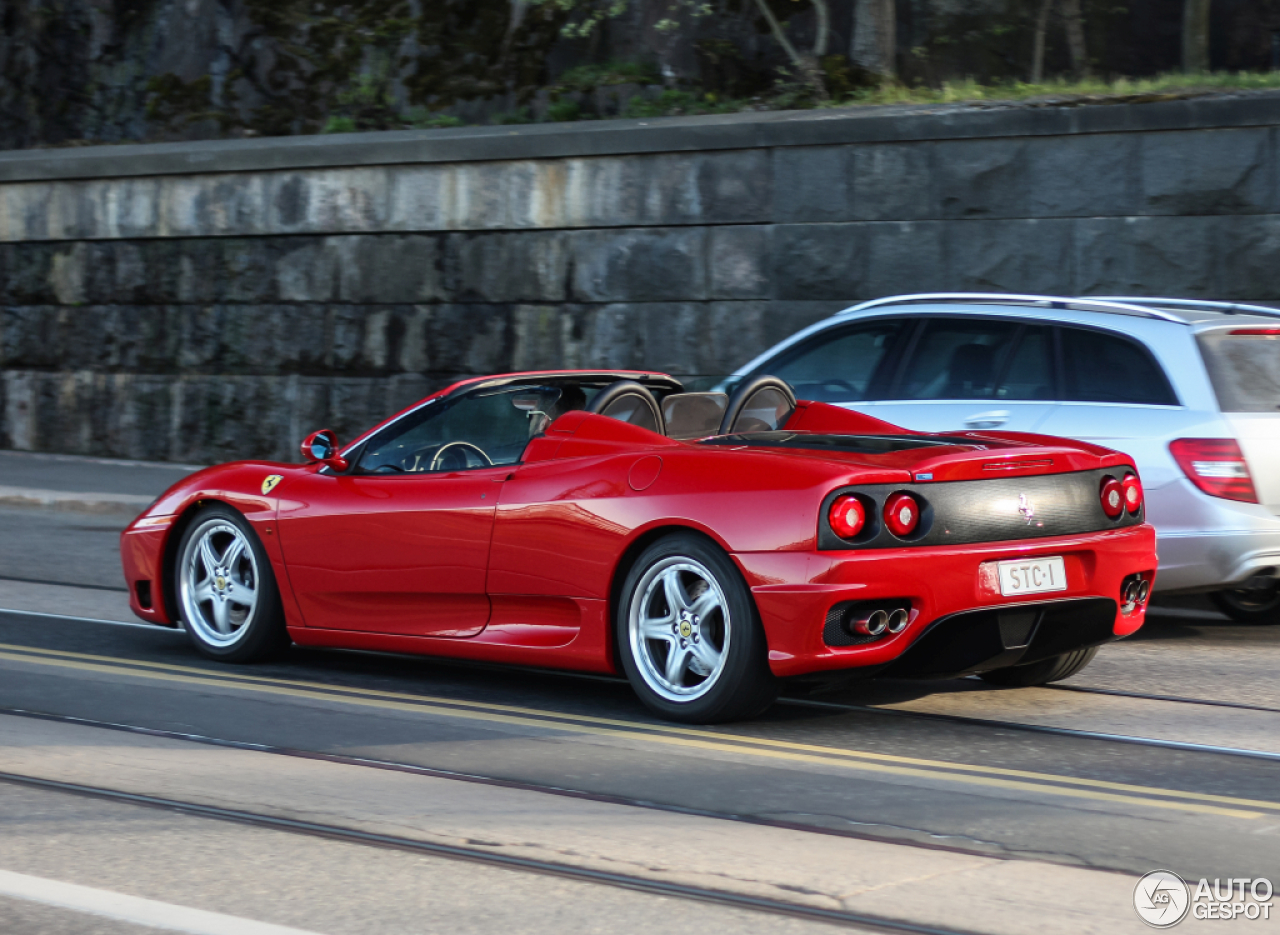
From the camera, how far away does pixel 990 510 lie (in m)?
5.73

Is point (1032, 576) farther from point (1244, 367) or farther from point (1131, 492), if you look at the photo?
point (1244, 367)

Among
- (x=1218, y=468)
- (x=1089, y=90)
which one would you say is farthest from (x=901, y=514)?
(x=1089, y=90)

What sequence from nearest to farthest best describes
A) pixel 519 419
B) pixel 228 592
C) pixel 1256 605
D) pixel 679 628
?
pixel 679 628
pixel 519 419
pixel 228 592
pixel 1256 605

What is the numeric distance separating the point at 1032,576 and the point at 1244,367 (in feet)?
8.64

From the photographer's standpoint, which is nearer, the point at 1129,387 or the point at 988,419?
the point at 1129,387

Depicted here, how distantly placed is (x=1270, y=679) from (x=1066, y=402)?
5.95 ft

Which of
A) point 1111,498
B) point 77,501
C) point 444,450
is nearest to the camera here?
point 1111,498

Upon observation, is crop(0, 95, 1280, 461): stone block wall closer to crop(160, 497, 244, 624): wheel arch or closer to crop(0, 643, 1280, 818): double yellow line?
crop(160, 497, 244, 624): wheel arch

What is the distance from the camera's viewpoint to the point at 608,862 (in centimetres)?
428

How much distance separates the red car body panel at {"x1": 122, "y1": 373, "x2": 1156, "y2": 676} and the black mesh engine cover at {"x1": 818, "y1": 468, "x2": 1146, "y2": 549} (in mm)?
33

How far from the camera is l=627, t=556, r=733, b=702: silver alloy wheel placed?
5754 millimetres

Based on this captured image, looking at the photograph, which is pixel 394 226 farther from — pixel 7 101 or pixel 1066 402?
pixel 1066 402

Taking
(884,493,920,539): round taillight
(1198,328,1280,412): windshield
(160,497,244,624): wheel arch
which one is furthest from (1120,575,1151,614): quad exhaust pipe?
(160,497,244,624): wheel arch

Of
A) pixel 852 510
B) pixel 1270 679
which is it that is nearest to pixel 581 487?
pixel 852 510
